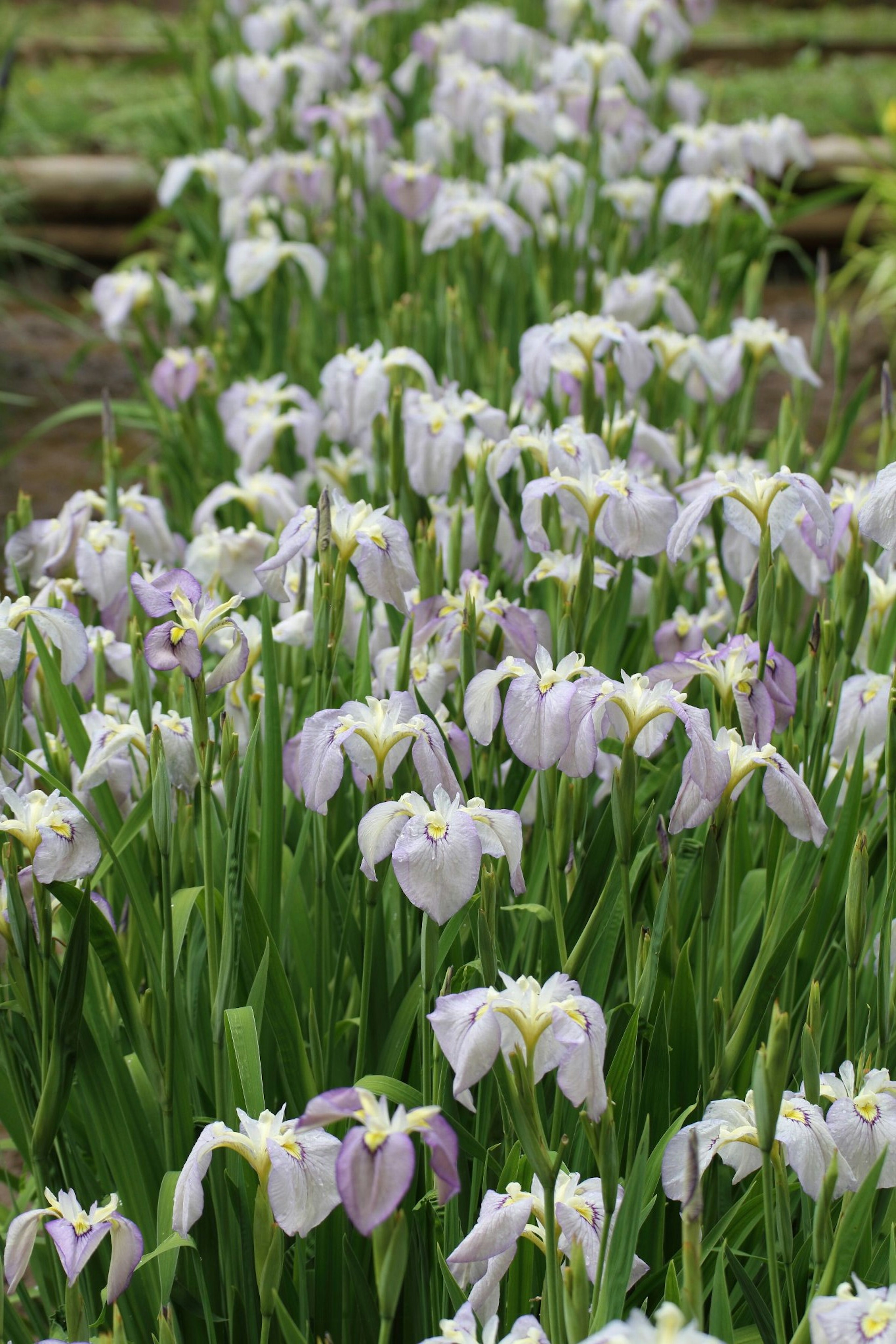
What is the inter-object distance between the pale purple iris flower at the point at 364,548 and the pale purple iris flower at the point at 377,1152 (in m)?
0.58

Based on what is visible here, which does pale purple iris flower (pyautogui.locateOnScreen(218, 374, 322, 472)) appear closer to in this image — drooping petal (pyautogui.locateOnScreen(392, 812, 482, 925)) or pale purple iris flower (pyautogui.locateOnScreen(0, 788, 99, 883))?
pale purple iris flower (pyautogui.locateOnScreen(0, 788, 99, 883))

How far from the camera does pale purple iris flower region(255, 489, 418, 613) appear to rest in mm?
1275

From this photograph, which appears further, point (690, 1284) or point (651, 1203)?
point (651, 1203)

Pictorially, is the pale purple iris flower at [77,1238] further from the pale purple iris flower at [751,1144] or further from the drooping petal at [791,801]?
the drooping petal at [791,801]

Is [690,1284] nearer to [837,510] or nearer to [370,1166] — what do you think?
[370,1166]

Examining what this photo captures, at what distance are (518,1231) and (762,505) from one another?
0.70 meters

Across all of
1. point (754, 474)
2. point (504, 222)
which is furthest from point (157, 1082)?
point (504, 222)

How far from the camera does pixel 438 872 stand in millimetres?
991

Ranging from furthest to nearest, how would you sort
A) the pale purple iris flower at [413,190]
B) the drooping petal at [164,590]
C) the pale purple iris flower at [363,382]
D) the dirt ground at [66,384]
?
the dirt ground at [66,384] → the pale purple iris flower at [413,190] → the pale purple iris flower at [363,382] → the drooping petal at [164,590]

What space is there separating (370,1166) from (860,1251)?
51 cm

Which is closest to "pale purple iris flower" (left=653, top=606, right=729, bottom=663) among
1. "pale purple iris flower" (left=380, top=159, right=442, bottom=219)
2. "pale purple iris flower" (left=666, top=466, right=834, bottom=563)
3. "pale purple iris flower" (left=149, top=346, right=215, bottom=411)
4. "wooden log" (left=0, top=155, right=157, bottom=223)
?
"pale purple iris flower" (left=666, top=466, right=834, bottom=563)

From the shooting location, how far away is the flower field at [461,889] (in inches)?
37.0

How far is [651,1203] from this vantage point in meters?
1.05

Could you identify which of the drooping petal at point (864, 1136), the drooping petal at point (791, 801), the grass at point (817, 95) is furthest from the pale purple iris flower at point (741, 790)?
the grass at point (817, 95)
